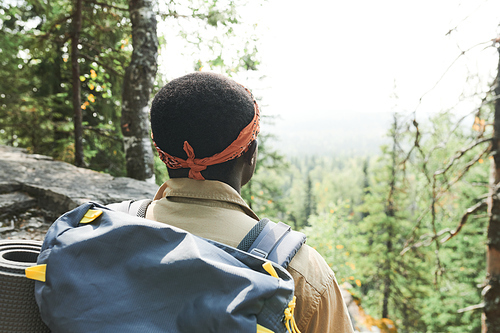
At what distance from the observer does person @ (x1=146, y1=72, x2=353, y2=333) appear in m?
1.13

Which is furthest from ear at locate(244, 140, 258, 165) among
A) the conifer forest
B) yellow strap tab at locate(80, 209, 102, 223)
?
the conifer forest

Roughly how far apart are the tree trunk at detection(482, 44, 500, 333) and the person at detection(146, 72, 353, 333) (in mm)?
4384

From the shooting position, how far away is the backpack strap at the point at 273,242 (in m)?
1.07

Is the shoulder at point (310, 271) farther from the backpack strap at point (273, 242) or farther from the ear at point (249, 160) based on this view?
the ear at point (249, 160)

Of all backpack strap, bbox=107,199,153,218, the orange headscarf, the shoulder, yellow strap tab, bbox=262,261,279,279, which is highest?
the orange headscarf

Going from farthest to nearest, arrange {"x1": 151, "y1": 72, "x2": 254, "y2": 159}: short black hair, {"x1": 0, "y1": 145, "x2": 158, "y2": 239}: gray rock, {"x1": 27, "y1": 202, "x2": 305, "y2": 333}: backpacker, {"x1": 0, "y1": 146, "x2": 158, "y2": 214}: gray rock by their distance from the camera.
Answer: {"x1": 0, "y1": 146, "x2": 158, "y2": 214}: gray rock < {"x1": 0, "y1": 145, "x2": 158, "y2": 239}: gray rock < {"x1": 151, "y1": 72, "x2": 254, "y2": 159}: short black hair < {"x1": 27, "y1": 202, "x2": 305, "y2": 333}: backpacker

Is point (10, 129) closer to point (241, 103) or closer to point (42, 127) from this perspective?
point (42, 127)

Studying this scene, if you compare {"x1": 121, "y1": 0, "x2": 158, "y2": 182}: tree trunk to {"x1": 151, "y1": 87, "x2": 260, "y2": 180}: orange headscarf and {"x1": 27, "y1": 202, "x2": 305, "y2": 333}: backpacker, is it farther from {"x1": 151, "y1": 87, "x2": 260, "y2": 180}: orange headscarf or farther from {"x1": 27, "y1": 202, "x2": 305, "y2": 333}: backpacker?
{"x1": 27, "y1": 202, "x2": 305, "y2": 333}: backpacker

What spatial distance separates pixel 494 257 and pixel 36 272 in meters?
5.38

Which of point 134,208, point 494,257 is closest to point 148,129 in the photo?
point 134,208

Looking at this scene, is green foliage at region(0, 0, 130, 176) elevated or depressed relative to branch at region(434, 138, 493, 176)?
elevated

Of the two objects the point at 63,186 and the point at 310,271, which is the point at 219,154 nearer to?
the point at 310,271

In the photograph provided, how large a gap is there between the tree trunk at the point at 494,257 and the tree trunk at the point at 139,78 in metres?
4.94

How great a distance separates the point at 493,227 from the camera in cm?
442
